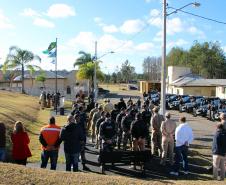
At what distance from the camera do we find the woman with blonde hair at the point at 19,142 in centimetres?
1254

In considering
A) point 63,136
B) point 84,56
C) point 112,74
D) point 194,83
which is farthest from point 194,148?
point 112,74

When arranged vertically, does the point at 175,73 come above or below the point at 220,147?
above

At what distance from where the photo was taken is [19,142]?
1259cm

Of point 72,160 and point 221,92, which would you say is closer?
point 72,160

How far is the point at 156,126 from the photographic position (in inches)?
679

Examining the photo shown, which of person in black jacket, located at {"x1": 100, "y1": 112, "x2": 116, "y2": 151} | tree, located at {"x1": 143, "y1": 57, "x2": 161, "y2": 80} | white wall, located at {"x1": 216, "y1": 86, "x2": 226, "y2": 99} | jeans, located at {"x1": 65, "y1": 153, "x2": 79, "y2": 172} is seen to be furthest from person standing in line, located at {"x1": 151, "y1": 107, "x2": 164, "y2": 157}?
tree, located at {"x1": 143, "y1": 57, "x2": 161, "y2": 80}

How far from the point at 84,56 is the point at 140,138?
62447 mm

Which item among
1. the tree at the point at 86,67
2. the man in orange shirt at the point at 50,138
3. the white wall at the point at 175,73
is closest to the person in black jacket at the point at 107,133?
the man in orange shirt at the point at 50,138

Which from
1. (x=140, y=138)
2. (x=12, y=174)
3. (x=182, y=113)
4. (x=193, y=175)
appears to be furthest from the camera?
(x=182, y=113)

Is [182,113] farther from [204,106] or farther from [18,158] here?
[18,158]

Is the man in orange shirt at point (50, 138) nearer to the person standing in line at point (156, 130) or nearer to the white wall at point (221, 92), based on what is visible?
the person standing in line at point (156, 130)

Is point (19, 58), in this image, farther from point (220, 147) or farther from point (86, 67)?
point (220, 147)

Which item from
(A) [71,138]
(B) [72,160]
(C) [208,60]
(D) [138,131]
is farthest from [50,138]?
(C) [208,60]

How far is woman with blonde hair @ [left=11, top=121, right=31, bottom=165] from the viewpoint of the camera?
1254cm
